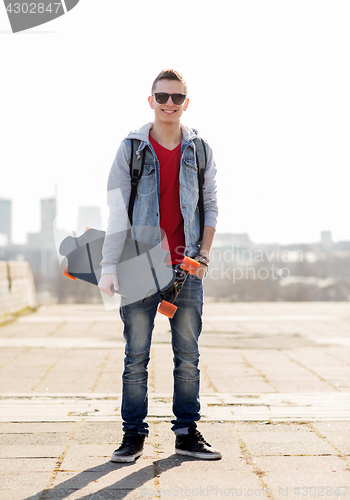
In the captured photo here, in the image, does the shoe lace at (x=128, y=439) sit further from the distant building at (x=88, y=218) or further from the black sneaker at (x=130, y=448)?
the distant building at (x=88, y=218)

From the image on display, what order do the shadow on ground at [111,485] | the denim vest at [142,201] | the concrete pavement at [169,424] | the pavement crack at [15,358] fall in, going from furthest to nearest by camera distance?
the pavement crack at [15,358] < the denim vest at [142,201] < the concrete pavement at [169,424] < the shadow on ground at [111,485]

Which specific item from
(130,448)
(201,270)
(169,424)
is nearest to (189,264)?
(201,270)

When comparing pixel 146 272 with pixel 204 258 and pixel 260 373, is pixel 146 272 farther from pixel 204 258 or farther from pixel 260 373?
pixel 260 373

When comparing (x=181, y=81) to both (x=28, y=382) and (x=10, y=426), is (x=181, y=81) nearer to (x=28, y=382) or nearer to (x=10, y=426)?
(x=10, y=426)

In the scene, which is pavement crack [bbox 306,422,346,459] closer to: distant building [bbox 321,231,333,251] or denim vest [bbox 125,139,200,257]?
denim vest [bbox 125,139,200,257]

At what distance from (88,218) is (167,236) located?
21.7 inches

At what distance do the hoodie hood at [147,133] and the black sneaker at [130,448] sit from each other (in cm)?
141

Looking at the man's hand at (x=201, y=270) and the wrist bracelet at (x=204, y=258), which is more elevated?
the wrist bracelet at (x=204, y=258)

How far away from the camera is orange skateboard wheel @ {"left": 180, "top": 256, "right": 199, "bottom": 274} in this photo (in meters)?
2.70

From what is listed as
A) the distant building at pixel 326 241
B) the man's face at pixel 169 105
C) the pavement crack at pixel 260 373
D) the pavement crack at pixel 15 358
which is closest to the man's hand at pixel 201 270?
the man's face at pixel 169 105

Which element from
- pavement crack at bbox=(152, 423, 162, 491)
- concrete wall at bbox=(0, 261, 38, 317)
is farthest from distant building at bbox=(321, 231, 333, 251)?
pavement crack at bbox=(152, 423, 162, 491)

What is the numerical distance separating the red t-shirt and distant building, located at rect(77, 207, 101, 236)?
0.39 metres

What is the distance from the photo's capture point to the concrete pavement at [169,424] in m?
2.34

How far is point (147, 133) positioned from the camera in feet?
9.32
